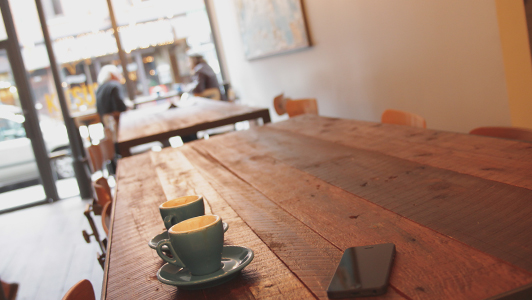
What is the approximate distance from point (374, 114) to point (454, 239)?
3.11 m

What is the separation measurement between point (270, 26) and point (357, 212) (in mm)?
4451

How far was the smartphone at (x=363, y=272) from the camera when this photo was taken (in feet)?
2.15

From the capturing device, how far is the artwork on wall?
4551 millimetres

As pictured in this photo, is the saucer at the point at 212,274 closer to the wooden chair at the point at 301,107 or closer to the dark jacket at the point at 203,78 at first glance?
the wooden chair at the point at 301,107

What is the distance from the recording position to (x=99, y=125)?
628 cm

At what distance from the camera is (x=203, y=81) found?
6.38 m

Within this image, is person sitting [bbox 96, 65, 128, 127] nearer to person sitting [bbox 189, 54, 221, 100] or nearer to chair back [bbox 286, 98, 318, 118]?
person sitting [bbox 189, 54, 221, 100]

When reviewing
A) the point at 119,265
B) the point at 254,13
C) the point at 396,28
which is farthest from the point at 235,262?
the point at 254,13

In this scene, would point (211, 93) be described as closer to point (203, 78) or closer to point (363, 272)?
point (203, 78)

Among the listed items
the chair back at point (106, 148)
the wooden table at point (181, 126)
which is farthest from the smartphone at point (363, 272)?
the chair back at point (106, 148)

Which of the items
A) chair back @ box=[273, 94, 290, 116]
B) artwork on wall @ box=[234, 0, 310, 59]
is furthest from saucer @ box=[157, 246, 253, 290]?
artwork on wall @ box=[234, 0, 310, 59]

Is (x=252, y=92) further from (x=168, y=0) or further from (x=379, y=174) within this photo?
(x=379, y=174)

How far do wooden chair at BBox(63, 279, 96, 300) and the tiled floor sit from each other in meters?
2.11

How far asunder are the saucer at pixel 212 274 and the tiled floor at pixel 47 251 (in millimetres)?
2213
